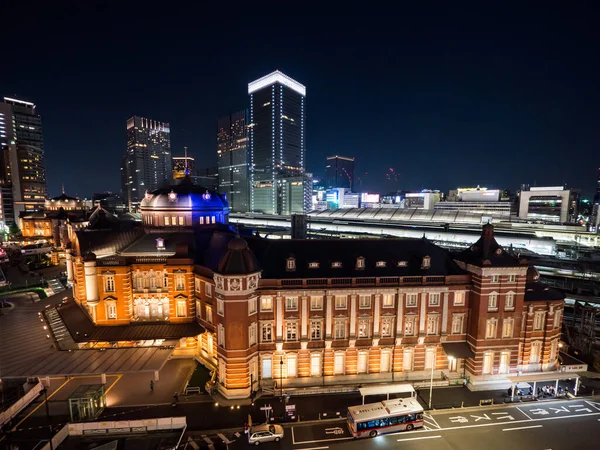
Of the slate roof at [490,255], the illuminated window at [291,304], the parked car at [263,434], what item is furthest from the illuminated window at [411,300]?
the parked car at [263,434]

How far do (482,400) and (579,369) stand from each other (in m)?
16.3

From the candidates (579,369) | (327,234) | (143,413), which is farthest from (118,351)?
(327,234)

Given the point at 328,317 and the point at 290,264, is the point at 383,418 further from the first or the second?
the point at 290,264

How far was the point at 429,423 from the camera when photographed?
32.4 m

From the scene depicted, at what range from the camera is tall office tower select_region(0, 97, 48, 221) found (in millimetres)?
Answer: 161750

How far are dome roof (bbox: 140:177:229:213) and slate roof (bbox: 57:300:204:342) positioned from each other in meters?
19.8

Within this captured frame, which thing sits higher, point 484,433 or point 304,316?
point 304,316

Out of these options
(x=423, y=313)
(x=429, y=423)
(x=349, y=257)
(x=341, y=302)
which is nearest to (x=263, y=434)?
(x=341, y=302)

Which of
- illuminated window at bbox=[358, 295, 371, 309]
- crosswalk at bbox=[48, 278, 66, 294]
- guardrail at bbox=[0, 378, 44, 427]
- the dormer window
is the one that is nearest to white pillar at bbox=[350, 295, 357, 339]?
illuminated window at bbox=[358, 295, 371, 309]

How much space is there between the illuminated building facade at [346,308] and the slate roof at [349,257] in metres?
0.15

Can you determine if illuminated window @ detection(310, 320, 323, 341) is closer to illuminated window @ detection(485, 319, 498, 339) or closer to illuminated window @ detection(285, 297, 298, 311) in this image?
illuminated window @ detection(285, 297, 298, 311)

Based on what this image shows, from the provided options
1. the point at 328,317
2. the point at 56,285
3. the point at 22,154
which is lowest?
the point at 56,285

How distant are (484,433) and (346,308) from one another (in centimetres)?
1818

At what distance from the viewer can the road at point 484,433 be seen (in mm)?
29391
